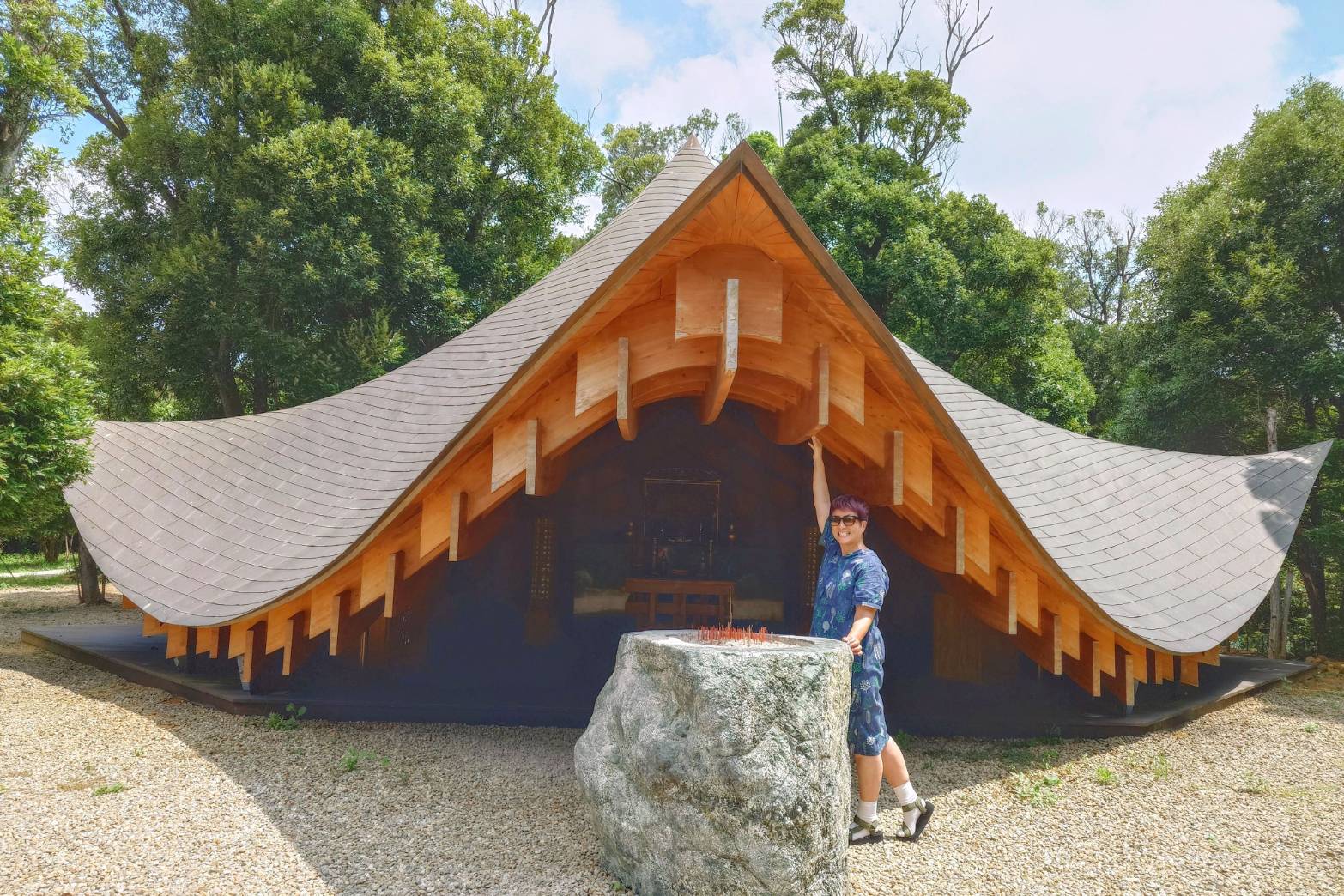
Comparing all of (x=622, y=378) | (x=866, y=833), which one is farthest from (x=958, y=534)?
(x=622, y=378)

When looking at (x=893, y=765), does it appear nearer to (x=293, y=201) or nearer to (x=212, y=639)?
(x=212, y=639)

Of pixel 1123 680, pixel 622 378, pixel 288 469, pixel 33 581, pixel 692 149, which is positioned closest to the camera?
pixel 622 378

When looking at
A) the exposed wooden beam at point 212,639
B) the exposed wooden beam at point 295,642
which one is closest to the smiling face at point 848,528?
the exposed wooden beam at point 295,642

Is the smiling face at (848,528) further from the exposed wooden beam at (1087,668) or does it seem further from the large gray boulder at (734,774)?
the exposed wooden beam at (1087,668)

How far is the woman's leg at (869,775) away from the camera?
3465mm

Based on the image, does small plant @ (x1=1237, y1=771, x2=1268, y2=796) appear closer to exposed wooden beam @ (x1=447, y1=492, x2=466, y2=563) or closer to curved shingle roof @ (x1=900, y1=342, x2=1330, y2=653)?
curved shingle roof @ (x1=900, y1=342, x2=1330, y2=653)

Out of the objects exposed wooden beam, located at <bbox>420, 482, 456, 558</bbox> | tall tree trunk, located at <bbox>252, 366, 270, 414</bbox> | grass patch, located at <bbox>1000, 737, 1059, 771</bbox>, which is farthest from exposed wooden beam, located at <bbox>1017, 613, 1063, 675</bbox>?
tall tree trunk, located at <bbox>252, 366, 270, 414</bbox>

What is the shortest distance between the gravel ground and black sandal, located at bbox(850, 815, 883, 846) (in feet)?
0.22

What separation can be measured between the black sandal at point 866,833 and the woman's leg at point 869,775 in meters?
0.11

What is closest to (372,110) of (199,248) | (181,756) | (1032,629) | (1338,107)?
(199,248)

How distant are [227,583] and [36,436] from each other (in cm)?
211

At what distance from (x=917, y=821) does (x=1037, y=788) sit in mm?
1129

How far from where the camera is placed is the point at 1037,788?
4.33 meters

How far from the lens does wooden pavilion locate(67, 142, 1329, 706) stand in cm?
398
